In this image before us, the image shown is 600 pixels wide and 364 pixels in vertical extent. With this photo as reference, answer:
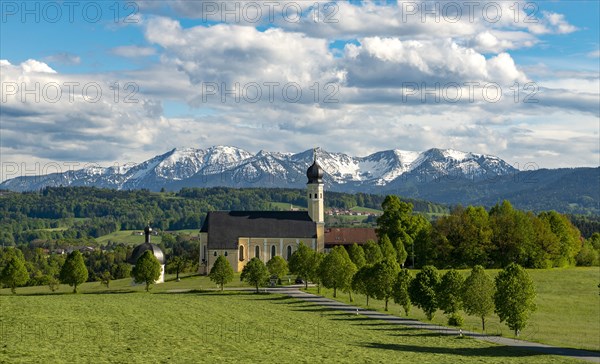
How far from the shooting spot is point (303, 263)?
100875 mm

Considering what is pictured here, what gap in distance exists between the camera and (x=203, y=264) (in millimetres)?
122812

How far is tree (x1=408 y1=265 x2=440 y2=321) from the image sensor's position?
69.4m

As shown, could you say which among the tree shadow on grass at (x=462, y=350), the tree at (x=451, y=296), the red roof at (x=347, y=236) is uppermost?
the red roof at (x=347, y=236)

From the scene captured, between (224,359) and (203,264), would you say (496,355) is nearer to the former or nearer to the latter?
(224,359)

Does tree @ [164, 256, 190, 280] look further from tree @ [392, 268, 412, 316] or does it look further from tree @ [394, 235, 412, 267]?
tree @ [392, 268, 412, 316]

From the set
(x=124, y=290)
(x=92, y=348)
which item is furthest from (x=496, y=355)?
(x=124, y=290)

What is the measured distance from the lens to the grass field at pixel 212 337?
133 feet

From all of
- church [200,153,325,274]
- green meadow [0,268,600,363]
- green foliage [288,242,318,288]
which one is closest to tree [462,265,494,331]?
green meadow [0,268,600,363]

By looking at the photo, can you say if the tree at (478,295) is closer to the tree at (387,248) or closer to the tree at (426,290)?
the tree at (426,290)

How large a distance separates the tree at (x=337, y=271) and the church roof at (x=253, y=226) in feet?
114

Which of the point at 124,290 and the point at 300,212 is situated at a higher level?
the point at 300,212

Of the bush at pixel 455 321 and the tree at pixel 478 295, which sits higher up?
the tree at pixel 478 295

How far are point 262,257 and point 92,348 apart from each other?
84968mm

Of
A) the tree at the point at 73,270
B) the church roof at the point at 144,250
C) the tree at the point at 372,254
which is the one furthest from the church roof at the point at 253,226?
the tree at the point at 73,270
